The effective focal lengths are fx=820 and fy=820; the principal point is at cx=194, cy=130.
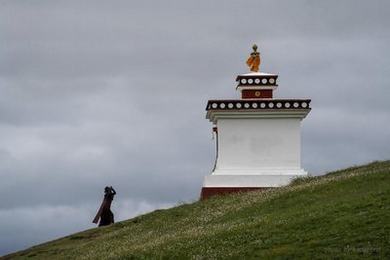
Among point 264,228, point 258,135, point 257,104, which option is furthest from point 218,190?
point 264,228

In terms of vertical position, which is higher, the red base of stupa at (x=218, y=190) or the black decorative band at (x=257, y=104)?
the black decorative band at (x=257, y=104)

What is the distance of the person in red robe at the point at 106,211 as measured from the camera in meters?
38.2

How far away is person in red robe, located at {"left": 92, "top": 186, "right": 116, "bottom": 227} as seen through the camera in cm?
3819

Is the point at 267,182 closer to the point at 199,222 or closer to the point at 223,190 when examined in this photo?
the point at 223,190

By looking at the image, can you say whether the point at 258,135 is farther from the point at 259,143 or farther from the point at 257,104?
the point at 257,104

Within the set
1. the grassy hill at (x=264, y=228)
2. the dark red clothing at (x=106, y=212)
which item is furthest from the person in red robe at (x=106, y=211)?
the grassy hill at (x=264, y=228)

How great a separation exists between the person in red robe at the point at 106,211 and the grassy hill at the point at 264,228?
2942mm

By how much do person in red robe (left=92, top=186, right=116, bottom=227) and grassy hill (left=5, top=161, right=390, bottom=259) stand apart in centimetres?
294

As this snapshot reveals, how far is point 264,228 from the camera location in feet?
74.2

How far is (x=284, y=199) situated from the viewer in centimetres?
2859

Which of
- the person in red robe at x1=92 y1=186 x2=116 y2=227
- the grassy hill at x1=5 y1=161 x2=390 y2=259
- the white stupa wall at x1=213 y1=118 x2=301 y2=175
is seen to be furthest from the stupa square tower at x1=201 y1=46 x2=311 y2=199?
the person in red robe at x1=92 y1=186 x2=116 y2=227

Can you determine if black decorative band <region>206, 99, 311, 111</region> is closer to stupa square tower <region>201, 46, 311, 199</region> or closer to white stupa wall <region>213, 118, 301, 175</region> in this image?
stupa square tower <region>201, 46, 311, 199</region>

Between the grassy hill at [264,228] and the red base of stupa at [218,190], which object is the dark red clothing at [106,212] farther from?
the red base of stupa at [218,190]

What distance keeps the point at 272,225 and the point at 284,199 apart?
19.6 feet
